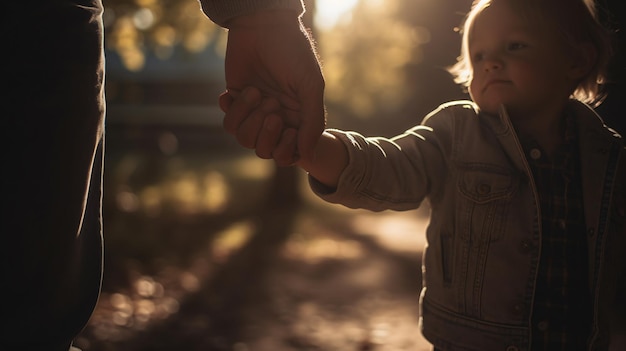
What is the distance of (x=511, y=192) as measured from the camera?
2002mm

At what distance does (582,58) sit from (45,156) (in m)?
1.77

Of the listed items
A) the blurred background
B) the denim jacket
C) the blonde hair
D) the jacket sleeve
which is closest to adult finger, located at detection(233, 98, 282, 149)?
the jacket sleeve

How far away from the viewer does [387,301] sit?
5867mm

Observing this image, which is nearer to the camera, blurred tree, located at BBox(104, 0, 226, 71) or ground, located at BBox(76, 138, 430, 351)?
ground, located at BBox(76, 138, 430, 351)

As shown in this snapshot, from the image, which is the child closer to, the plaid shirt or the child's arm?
the plaid shirt

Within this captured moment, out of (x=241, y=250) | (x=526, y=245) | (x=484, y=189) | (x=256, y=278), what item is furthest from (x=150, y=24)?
(x=526, y=245)

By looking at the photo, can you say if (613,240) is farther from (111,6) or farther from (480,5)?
(111,6)

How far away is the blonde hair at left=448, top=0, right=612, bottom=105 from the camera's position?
2.05 meters

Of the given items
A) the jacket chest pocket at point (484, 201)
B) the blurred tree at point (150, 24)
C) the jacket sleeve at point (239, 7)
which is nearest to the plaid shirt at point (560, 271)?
the jacket chest pocket at point (484, 201)

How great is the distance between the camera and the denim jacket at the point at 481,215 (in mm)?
1954

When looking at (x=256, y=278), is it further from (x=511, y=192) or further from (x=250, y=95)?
(x=250, y=95)

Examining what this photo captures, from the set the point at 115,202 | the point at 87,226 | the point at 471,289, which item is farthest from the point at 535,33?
the point at 115,202

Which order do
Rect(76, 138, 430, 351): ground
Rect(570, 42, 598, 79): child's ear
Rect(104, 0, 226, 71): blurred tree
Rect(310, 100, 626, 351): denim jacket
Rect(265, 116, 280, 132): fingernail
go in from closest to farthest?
Rect(265, 116, 280, 132): fingernail < Rect(310, 100, 626, 351): denim jacket < Rect(570, 42, 598, 79): child's ear < Rect(76, 138, 430, 351): ground < Rect(104, 0, 226, 71): blurred tree

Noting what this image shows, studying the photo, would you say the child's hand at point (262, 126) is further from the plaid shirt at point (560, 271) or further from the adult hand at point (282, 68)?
the plaid shirt at point (560, 271)
